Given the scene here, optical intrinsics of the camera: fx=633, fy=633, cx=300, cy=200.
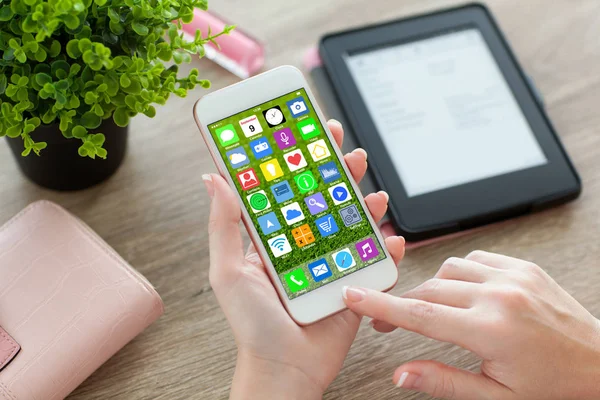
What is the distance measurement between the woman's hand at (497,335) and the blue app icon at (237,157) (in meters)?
0.17

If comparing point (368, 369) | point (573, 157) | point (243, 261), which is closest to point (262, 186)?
point (243, 261)

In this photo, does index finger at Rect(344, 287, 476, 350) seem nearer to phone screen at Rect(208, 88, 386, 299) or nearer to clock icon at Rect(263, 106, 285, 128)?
phone screen at Rect(208, 88, 386, 299)

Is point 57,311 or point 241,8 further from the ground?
point 241,8

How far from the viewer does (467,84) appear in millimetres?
832

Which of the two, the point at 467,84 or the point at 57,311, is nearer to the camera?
the point at 57,311

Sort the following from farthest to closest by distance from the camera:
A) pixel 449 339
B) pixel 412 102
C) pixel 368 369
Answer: pixel 412 102 < pixel 368 369 < pixel 449 339

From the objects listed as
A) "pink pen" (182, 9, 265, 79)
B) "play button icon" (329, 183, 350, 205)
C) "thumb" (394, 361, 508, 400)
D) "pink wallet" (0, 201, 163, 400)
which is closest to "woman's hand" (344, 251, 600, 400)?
"thumb" (394, 361, 508, 400)

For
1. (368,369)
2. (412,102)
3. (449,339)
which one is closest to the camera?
(449,339)

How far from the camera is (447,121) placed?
2.66ft

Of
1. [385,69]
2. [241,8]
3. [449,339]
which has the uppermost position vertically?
[241,8]

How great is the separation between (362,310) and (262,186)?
0.53 feet

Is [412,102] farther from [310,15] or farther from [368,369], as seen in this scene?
[368,369]

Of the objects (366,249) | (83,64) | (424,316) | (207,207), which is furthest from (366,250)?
(83,64)

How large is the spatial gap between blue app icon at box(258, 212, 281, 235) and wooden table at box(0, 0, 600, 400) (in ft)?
0.42
